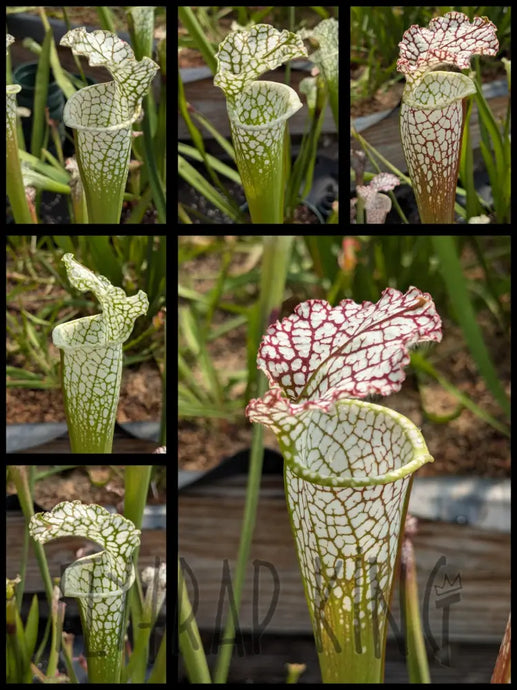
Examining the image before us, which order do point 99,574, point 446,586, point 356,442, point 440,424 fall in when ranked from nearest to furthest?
1. point 356,442
2. point 99,574
3. point 446,586
4. point 440,424

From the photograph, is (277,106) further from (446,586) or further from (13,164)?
(446,586)

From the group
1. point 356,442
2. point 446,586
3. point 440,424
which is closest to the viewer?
point 356,442

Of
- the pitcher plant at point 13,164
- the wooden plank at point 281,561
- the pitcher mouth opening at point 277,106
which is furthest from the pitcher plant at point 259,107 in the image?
the wooden plank at point 281,561

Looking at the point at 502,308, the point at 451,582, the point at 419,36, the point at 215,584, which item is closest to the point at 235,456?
the point at 215,584

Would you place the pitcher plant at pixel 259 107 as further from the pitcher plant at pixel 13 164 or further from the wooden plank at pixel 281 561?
the wooden plank at pixel 281 561

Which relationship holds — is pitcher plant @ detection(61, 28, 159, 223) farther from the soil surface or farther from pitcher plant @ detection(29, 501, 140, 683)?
the soil surface

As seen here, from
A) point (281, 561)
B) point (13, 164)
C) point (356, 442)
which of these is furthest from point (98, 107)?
point (281, 561)

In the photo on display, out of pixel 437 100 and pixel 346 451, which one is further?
pixel 437 100
